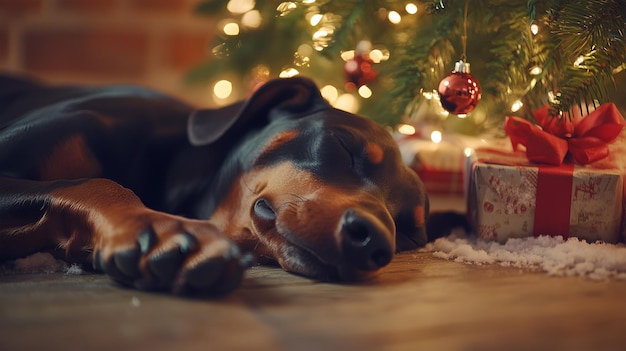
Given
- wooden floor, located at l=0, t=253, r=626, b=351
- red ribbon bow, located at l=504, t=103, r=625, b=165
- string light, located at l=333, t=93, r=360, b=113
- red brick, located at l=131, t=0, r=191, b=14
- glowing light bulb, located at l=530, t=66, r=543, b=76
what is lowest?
wooden floor, located at l=0, t=253, r=626, b=351

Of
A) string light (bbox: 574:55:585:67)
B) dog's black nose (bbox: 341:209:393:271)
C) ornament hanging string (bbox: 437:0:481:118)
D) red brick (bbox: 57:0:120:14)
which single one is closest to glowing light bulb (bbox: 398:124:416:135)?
ornament hanging string (bbox: 437:0:481:118)

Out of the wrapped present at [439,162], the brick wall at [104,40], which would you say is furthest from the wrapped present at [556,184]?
the brick wall at [104,40]

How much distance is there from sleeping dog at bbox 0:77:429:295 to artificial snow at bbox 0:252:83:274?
0.06 ft

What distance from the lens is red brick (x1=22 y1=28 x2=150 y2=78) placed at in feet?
10.7

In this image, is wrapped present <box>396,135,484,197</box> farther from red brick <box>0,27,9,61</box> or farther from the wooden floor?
red brick <box>0,27,9,61</box>

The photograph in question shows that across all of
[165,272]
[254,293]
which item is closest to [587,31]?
[254,293]

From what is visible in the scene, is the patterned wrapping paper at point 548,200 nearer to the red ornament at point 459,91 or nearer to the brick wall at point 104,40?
the red ornament at point 459,91

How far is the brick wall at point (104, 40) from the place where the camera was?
320 centimetres

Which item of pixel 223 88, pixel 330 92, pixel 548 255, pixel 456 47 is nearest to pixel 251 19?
pixel 330 92

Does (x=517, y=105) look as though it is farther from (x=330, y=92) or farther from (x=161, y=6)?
(x=161, y=6)

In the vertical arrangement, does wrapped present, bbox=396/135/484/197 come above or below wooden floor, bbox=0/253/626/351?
above

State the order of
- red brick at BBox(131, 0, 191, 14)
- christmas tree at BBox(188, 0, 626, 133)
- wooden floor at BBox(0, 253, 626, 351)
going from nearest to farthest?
wooden floor at BBox(0, 253, 626, 351), christmas tree at BBox(188, 0, 626, 133), red brick at BBox(131, 0, 191, 14)

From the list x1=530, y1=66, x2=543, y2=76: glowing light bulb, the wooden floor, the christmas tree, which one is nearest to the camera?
the wooden floor

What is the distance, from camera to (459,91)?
60.9 inches
